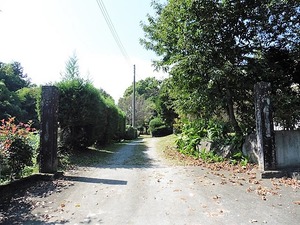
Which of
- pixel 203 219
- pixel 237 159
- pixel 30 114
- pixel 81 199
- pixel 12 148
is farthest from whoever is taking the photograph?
pixel 30 114

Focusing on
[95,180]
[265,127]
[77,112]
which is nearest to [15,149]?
[95,180]

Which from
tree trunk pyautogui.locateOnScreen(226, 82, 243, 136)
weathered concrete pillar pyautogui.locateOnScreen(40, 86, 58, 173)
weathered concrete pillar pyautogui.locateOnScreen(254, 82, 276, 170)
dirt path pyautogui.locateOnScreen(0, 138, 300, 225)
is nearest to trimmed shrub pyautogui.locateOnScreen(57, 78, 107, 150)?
weathered concrete pillar pyautogui.locateOnScreen(40, 86, 58, 173)

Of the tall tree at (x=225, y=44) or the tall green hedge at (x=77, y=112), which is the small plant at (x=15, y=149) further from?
the tall tree at (x=225, y=44)

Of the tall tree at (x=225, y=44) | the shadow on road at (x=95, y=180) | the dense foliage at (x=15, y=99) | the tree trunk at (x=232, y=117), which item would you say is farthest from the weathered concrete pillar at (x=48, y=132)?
the dense foliage at (x=15, y=99)

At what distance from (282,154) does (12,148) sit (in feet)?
23.7

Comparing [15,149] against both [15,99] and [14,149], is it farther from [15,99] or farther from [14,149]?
[15,99]

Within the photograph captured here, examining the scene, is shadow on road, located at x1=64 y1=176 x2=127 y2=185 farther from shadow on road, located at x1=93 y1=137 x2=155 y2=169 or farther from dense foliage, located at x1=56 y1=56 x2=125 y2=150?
dense foliage, located at x1=56 y1=56 x2=125 y2=150

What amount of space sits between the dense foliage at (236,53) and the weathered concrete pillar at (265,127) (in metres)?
1.48

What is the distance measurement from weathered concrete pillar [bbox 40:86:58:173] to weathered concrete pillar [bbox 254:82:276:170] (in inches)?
223

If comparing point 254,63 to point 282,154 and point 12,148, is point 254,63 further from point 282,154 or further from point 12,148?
point 12,148

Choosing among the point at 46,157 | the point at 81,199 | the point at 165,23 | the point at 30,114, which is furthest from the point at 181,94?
the point at 30,114

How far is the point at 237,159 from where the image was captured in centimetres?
895

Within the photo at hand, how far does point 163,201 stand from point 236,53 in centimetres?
635

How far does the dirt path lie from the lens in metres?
4.11
